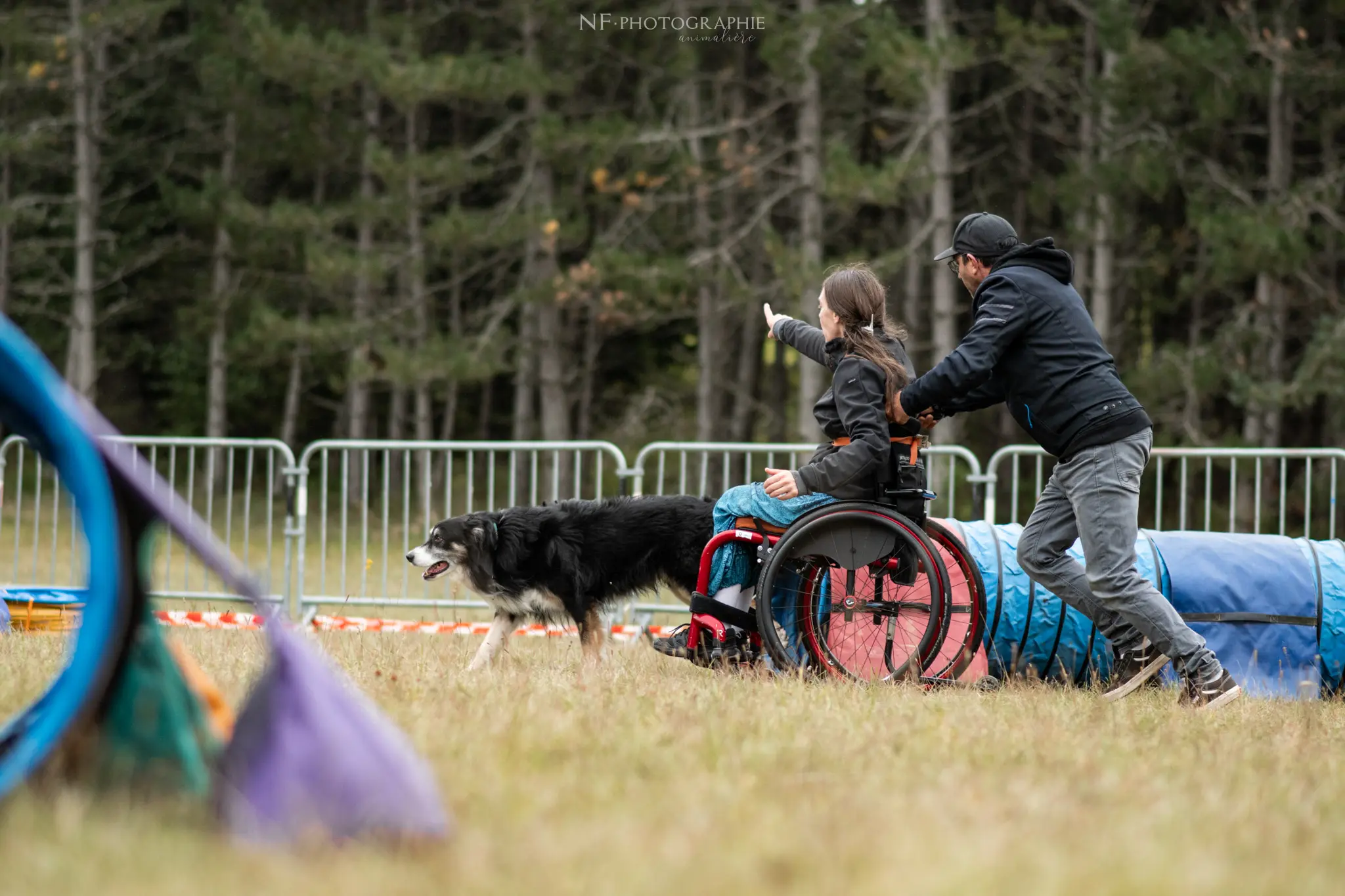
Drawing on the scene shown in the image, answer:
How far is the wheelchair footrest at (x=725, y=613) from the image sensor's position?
229 inches

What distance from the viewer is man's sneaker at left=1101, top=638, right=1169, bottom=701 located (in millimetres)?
5434

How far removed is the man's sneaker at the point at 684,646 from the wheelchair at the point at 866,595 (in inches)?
0.9

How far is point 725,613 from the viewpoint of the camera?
19.1 feet

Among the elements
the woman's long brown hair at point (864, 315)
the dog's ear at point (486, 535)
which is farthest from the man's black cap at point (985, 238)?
the dog's ear at point (486, 535)

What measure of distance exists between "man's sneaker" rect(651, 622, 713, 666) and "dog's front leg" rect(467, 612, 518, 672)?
31.2 inches

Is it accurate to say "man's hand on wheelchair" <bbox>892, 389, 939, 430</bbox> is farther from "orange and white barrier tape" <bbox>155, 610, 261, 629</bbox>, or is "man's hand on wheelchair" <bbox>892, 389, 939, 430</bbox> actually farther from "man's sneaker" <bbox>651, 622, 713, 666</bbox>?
"orange and white barrier tape" <bbox>155, 610, 261, 629</bbox>

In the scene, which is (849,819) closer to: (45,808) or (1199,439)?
(45,808)

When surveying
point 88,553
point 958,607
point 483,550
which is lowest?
point 958,607

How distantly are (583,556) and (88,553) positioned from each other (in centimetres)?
396

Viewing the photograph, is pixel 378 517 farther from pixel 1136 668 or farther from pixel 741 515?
pixel 1136 668

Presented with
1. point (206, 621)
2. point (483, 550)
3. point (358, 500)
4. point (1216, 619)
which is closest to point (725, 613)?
point (483, 550)

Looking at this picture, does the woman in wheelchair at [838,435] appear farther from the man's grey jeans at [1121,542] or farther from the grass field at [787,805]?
the grass field at [787,805]

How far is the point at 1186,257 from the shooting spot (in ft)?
65.2

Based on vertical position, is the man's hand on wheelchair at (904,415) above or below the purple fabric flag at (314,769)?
above
